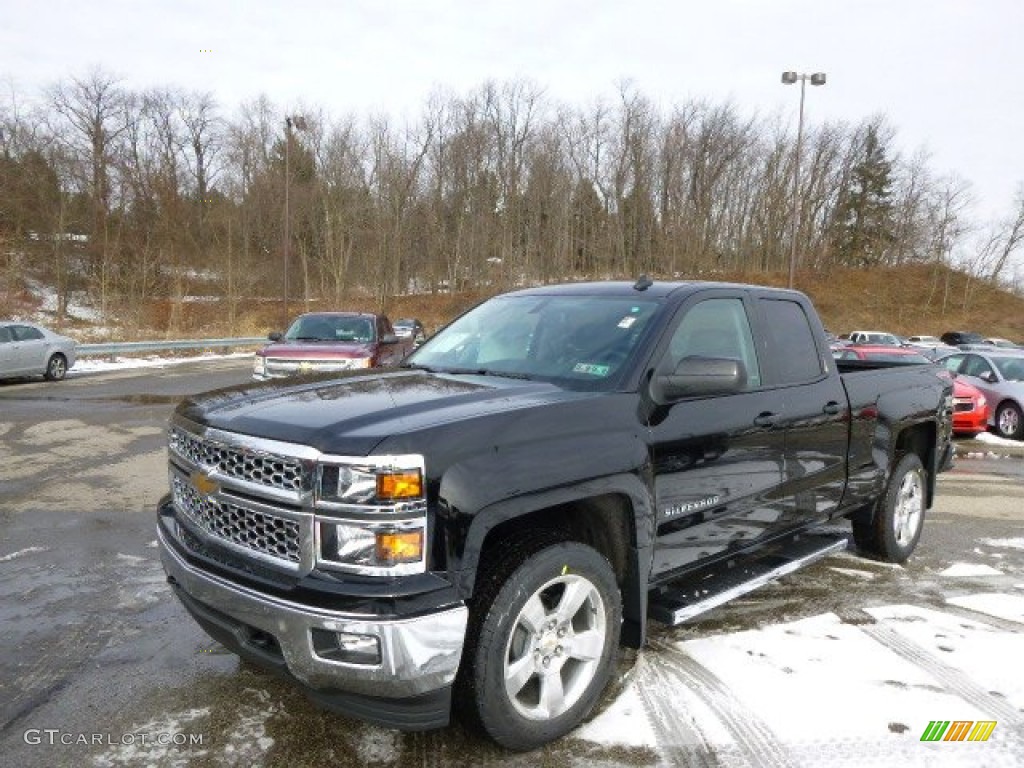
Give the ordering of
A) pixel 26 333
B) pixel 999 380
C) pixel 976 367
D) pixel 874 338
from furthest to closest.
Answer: pixel 874 338, pixel 26 333, pixel 976 367, pixel 999 380

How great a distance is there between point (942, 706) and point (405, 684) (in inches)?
97.3

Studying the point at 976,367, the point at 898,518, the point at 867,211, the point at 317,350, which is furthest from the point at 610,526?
the point at 867,211

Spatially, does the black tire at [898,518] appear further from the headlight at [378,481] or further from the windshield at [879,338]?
the windshield at [879,338]

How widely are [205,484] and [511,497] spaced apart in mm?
1215

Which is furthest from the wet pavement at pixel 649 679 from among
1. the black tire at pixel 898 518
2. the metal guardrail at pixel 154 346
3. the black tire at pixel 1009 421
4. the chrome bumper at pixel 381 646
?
the metal guardrail at pixel 154 346

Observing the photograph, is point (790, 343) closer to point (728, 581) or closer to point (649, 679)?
point (728, 581)

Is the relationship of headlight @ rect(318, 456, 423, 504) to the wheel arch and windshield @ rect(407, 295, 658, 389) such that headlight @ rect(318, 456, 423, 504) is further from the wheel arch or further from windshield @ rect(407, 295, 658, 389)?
windshield @ rect(407, 295, 658, 389)

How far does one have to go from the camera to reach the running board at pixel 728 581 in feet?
11.1

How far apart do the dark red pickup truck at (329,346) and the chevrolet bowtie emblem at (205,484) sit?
7094 millimetres

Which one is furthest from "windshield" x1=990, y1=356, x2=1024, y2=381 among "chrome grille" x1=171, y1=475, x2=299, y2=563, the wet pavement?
"chrome grille" x1=171, y1=475, x2=299, y2=563

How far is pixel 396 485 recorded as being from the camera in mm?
2408

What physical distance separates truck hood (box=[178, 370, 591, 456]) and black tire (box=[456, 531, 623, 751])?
0.59m

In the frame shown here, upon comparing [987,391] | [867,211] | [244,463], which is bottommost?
[987,391]

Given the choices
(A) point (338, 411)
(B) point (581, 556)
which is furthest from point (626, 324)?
(A) point (338, 411)
